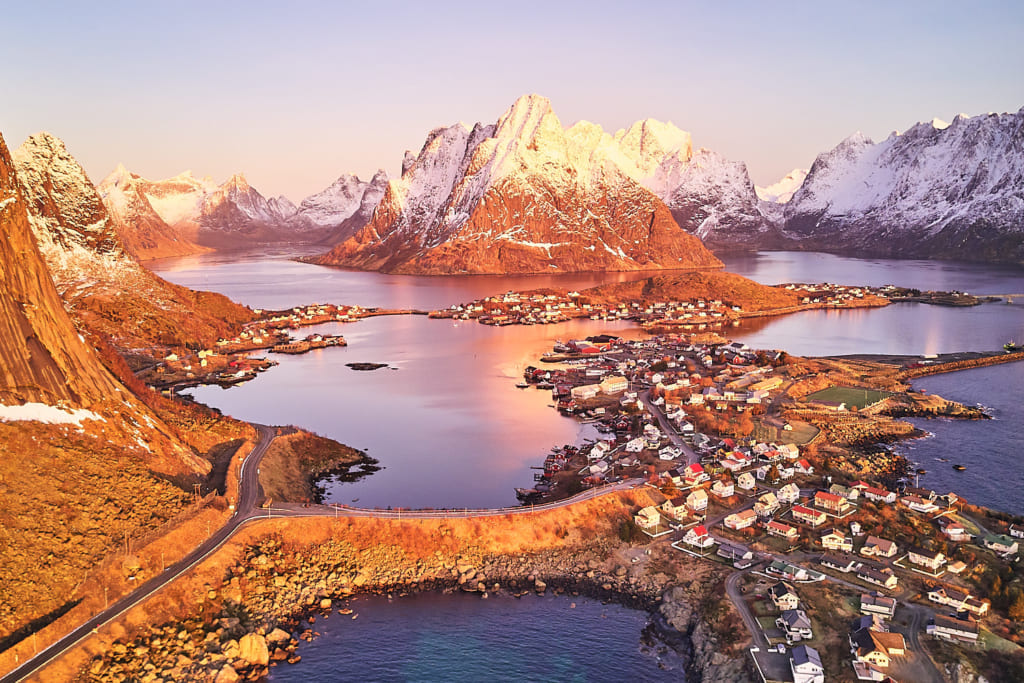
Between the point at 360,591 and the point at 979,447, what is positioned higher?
the point at 979,447

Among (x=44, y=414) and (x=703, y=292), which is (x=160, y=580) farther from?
(x=703, y=292)

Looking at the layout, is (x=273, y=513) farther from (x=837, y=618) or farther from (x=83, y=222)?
(x=83, y=222)

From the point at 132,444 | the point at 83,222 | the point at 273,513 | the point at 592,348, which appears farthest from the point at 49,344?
the point at 83,222

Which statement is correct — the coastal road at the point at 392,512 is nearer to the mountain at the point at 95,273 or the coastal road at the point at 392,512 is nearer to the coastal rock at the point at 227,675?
the coastal rock at the point at 227,675

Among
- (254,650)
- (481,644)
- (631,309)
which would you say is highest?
(631,309)

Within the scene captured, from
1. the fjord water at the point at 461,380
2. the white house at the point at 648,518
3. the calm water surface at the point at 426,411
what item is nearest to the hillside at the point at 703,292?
the fjord water at the point at 461,380

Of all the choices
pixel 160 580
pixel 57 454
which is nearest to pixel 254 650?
pixel 160 580
